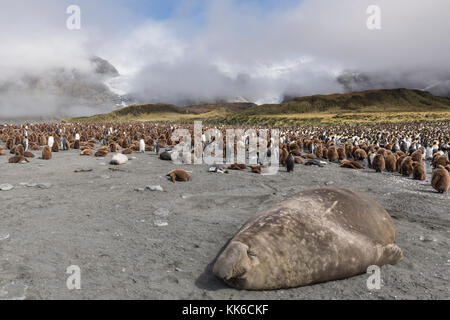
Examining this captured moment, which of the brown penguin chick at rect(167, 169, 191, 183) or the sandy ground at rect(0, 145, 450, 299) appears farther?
the brown penguin chick at rect(167, 169, 191, 183)

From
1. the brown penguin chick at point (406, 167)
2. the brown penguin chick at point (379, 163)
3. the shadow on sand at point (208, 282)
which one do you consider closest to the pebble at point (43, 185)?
the shadow on sand at point (208, 282)

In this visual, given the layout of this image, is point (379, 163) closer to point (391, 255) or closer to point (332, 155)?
point (332, 155)

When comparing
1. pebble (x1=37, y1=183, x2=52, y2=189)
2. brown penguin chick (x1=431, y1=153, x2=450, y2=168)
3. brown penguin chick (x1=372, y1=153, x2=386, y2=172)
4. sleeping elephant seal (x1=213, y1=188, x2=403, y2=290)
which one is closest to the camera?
sleeping elephant seal (x1=213, y1=188, x2=403, y2=290)

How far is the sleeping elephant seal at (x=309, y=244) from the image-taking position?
3.51m

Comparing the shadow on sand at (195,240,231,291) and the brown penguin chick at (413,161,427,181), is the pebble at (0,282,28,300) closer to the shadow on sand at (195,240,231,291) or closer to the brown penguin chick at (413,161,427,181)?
the shadow on sand at (195,240,231,291)

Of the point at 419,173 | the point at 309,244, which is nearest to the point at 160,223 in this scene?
the point at 309,244

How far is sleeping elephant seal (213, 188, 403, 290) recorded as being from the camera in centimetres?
351

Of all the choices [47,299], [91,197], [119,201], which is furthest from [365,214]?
[91,197]

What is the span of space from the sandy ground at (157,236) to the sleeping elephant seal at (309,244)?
17 cm

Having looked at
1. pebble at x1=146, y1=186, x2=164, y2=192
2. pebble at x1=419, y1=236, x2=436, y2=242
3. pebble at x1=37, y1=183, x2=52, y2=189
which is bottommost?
pebble at x1=419, y1=236, x2=436, y2=242

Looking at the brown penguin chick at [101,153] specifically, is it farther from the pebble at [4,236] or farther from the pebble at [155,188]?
the pebble at [4,236]

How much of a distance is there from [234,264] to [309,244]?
97 centimetres

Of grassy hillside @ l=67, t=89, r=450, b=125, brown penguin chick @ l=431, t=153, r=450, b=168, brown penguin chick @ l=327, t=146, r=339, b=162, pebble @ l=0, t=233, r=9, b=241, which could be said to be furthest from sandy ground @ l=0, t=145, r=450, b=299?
grassy hillside @ l=67, t=89, r=450, b=125
